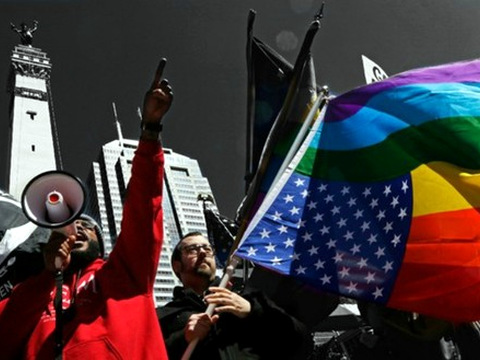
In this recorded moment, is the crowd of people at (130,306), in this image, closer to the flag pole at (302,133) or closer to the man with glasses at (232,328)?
the man with glasses at (232,328)

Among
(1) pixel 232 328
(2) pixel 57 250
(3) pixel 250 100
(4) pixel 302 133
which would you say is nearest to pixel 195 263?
(1) pixel 232 328

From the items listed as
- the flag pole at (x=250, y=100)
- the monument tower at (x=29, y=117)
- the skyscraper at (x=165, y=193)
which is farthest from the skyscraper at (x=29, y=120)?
the flag pole at (x=250, y=100)

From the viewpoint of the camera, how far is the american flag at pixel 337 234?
3.76m

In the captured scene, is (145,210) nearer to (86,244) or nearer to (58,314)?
(86,244)

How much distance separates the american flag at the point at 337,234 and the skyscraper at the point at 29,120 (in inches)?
1799

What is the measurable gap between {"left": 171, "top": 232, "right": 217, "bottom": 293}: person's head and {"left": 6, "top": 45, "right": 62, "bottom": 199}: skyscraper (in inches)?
1791

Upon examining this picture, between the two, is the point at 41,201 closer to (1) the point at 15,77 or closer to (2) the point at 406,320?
(2) the point at 406,320

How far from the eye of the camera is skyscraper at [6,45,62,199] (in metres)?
48.5

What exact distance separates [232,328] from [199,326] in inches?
12.5

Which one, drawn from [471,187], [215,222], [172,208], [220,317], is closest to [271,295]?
[220,317]

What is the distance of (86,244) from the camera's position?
→ 10.1ft

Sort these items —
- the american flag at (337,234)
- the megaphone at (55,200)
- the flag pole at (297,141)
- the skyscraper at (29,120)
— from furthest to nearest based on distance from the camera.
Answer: the skyscraper at (29,120) < the flag pole at (297,141) < the american flag at (337,234) < the megaphone at (55,200)

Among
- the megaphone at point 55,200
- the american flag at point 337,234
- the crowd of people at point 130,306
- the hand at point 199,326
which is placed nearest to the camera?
the megaphone at point 55,200

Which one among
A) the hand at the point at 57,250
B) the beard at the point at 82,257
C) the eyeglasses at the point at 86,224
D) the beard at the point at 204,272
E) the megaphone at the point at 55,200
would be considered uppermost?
the megaphone at the point at 55,200
